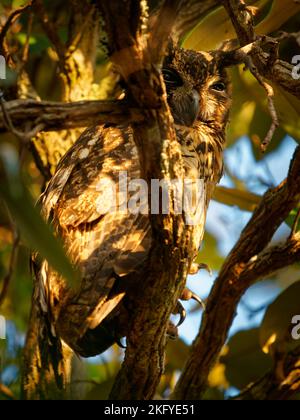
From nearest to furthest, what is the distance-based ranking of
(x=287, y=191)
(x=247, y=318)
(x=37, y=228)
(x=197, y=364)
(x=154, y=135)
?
(x=37, y=228)
(x=154, y=135)
(x=287, y=191)
(x=197, y=364)
(x=247, y=318)

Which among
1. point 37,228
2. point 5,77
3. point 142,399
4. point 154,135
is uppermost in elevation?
point 5,77

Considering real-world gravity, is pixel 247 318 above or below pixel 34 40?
below

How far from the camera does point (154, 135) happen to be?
7.00 feet

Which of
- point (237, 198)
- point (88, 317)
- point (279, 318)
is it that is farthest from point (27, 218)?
point (237, 198)

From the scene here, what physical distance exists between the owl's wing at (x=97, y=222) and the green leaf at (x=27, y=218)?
0.98 meters

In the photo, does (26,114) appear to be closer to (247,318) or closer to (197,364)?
(197,364)

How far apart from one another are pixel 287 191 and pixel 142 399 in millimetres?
992

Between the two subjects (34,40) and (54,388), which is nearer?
(54,388)

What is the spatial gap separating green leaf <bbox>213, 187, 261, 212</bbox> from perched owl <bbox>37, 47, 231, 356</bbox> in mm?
320

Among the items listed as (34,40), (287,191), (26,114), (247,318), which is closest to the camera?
(26,114)

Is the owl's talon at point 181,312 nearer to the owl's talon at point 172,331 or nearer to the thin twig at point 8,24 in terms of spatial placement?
the owl's talon at point 172,331

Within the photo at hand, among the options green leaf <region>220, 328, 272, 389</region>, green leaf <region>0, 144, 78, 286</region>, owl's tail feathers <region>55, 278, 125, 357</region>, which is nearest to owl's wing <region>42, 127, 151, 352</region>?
owl's tail feathers <region>55, 278, 125, 357</region>

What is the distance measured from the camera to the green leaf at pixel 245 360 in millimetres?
4066

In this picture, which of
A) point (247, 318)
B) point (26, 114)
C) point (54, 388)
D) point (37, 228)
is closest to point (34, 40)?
point (247, 318)
